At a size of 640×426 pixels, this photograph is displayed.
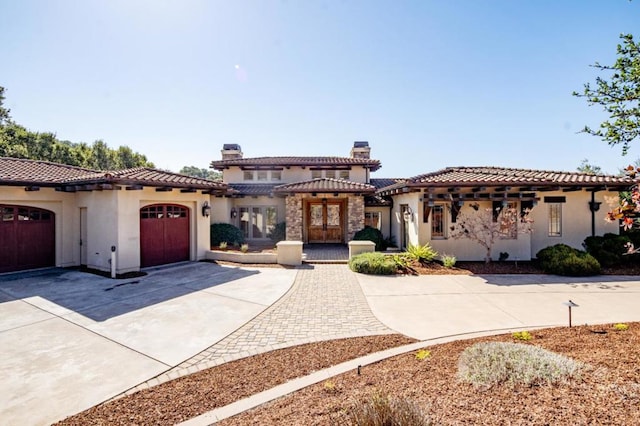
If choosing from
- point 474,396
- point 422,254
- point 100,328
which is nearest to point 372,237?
point 422,254

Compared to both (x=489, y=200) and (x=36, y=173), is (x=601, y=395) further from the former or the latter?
(x=36, y=173)

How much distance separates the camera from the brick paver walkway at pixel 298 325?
4949mm

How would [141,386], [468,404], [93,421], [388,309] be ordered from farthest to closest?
[388,309], [141,386], [93,421], [468,404]

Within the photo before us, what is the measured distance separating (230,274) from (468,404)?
30.8 ft

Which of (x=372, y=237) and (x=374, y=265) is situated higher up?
(x=372, y=237)

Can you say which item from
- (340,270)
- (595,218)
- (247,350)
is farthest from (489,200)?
(247,350)

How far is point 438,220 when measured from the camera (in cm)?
1379

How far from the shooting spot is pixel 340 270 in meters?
11.9

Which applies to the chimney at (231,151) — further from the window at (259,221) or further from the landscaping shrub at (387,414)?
the landscaping shrub at (387,414)

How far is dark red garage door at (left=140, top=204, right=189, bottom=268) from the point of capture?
39.7 feet

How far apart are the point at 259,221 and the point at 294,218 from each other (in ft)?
13.0

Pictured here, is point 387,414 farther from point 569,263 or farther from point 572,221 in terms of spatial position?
point 572,221

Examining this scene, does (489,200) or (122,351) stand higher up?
(489,200)

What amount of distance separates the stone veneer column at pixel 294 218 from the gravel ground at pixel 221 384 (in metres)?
12.3
